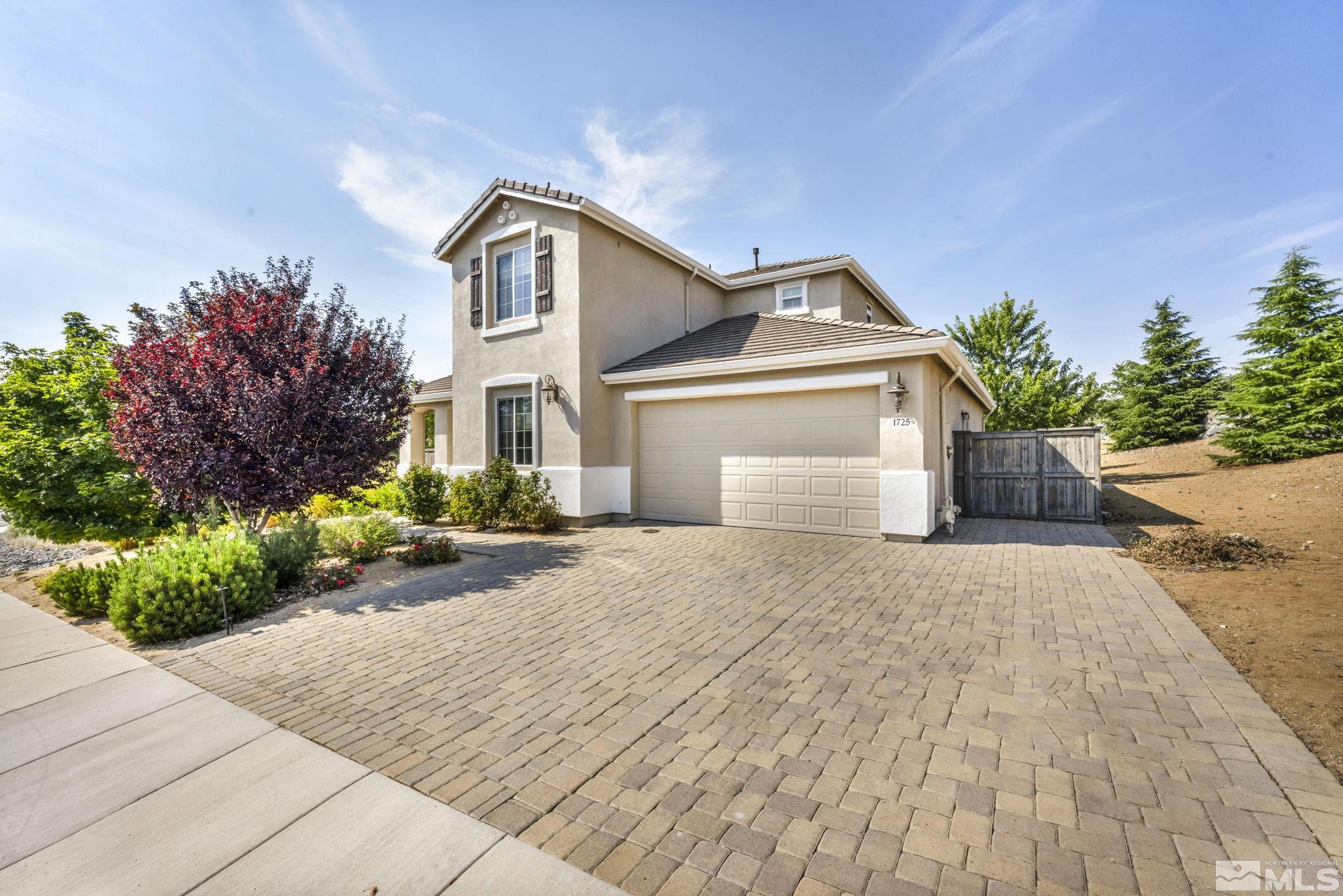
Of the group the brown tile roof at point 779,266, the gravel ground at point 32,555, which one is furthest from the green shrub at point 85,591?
the brown tile roof at point 779,266

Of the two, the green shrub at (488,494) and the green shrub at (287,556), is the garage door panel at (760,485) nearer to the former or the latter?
the green shrub at (488,494)

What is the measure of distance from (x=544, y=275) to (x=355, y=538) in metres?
6.26

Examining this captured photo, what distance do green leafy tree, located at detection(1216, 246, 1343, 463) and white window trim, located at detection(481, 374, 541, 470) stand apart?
22.3m

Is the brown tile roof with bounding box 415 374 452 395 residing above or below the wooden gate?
above

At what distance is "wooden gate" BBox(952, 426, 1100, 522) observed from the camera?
10906 mm

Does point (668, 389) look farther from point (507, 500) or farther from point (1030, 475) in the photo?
point (1030, 475)

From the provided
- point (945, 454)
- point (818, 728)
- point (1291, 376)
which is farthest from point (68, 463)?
A: point (1291, 376)

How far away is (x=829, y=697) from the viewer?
355 centimetres

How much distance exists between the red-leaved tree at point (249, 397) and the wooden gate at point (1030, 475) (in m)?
12.4

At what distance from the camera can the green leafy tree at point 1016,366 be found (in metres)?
22.0

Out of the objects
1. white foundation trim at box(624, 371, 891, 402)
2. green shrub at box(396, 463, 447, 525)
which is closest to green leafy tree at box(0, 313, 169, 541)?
green shrub at box(396, 463, 447, 525)

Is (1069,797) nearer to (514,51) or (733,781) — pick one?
(733,781)

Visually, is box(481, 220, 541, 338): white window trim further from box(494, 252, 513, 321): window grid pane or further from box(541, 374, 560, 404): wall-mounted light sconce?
box(541, 374, 560, 404): wall-mounted light sconce

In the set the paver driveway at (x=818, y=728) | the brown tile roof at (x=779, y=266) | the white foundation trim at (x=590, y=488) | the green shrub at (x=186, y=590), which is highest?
the brown tile roof at (x=779, y=266)
